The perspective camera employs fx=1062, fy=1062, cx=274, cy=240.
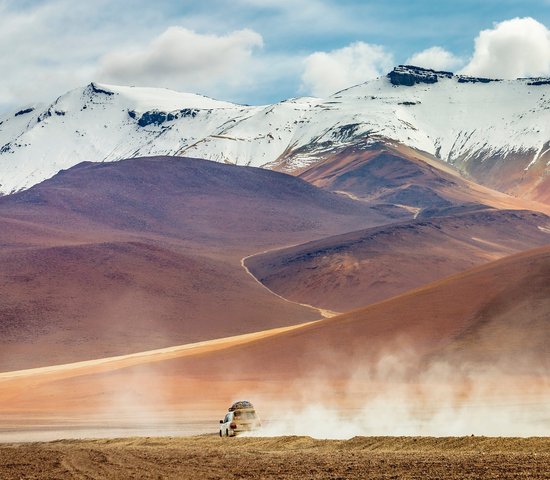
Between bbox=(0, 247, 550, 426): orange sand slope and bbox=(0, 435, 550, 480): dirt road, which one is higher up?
bbox=(0, 247, 550, 426): orange sand slope

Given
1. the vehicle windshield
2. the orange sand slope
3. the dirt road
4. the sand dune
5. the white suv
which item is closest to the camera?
the dirt road

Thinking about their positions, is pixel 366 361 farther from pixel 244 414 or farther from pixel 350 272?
pixel 350 272

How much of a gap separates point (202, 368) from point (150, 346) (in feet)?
135

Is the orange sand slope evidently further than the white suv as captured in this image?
Yes

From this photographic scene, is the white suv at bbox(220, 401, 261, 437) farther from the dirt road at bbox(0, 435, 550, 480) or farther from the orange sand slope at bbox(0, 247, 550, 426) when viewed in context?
the orange sand slope at bbox(0, 247, 550, 426)

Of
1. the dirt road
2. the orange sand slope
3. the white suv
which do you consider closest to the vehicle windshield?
the white suv

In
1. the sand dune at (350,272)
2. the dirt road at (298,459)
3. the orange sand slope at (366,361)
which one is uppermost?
the sand dune at (350,272)

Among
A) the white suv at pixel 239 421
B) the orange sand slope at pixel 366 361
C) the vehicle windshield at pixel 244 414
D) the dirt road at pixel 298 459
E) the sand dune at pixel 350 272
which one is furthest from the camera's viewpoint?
the sand dune at pixel 350 272

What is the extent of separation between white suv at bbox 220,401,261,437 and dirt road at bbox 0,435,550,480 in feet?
9.75

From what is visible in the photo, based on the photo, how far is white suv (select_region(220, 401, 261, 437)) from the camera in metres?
39.6

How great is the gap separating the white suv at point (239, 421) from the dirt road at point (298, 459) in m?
2.97

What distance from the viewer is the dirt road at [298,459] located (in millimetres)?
24531

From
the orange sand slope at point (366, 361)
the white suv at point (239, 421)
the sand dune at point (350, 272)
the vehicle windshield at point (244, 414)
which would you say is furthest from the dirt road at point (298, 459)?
the sand dune at point (350, 272)

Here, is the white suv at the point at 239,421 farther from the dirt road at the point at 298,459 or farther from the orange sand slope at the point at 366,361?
the orange sand slope at the point at 366,361
